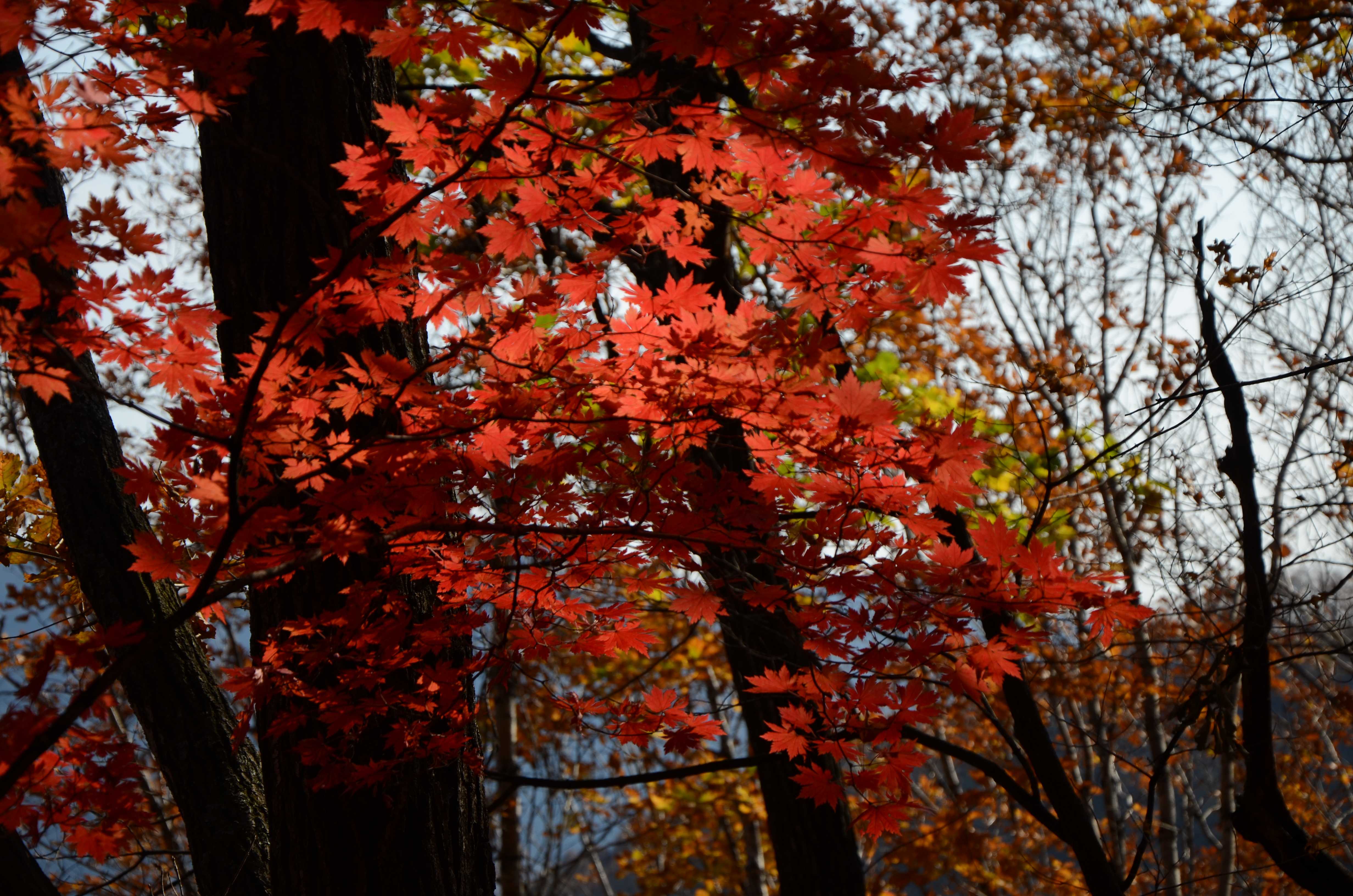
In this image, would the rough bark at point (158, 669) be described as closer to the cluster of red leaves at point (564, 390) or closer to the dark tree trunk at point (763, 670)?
the cluster of red leaves at point (564, 390)

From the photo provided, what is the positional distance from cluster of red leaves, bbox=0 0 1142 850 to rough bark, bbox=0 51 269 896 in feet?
3.06

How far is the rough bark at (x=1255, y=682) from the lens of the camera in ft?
10.7

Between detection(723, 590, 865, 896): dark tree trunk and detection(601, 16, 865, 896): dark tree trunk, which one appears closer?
detection(601, 16, 865, 896): dark tree trunk

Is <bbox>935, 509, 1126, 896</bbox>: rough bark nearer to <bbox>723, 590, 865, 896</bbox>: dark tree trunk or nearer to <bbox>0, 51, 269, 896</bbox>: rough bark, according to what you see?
<bbox>723, 590, 865, 896</bbox>: dark tree trunk

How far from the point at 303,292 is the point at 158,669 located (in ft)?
5.57

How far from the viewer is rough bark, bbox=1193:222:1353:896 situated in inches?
128

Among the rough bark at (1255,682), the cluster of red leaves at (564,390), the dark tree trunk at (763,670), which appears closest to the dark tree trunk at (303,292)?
the cluster of red leaves at (564,390)

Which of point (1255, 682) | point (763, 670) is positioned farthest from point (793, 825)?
point (1255, 682)

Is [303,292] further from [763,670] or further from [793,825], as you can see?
[793,825]

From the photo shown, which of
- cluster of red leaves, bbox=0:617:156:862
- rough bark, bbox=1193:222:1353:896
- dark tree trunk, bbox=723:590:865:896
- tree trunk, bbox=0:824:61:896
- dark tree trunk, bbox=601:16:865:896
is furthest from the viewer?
dark tree trunk, bbox=723:590:865:896

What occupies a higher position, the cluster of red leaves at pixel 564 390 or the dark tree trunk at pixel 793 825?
the cluster of red leaves at pixel 564 390

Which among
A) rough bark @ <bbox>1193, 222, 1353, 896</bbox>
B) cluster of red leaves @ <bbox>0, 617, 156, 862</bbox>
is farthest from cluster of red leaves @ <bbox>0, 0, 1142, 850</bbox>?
rough bark @ <bbox>1193, 222, 1353, 896</bbox>

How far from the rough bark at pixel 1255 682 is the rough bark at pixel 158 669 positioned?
3.84 meters

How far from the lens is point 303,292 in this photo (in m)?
2.46
